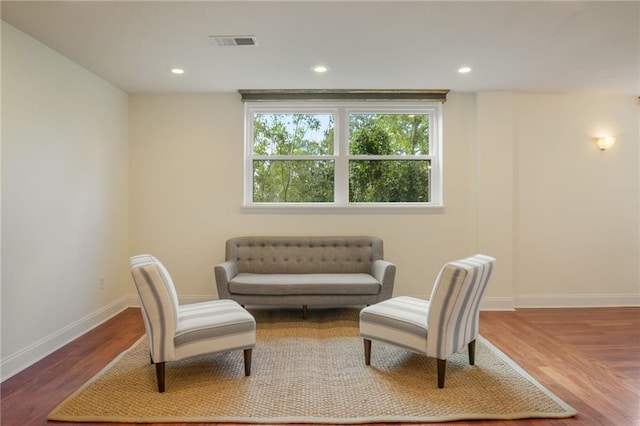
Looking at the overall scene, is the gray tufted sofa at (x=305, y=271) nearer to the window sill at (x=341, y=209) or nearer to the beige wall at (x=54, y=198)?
the window sill at (x=341, y=209)

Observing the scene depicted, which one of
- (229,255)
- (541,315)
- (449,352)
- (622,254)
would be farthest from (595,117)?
(229,255)

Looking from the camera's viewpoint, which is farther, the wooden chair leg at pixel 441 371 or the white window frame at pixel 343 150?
the white window frame at pixel 343 150

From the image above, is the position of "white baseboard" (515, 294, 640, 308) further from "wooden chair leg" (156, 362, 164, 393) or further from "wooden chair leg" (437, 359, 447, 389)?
"wooden chair leg" (156, 362, 164, 393)

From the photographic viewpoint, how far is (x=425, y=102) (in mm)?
4340

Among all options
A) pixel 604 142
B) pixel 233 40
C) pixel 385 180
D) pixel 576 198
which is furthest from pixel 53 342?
pixel 604 142

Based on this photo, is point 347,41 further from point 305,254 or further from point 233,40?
point 305,254

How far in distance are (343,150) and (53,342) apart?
137 inches

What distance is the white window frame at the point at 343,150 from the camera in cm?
432

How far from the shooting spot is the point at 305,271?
4.08 m

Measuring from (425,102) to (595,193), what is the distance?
2.39 meters

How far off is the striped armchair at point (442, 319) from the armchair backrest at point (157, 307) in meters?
1.39

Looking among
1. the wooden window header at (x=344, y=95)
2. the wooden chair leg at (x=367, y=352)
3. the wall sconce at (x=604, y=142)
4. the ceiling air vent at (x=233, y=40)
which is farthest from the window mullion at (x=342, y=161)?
the wall sconce at (x=604, y=142)

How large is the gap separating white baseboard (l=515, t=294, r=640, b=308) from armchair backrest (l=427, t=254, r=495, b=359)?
239 cm

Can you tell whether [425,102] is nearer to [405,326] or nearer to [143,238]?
[405,326]
